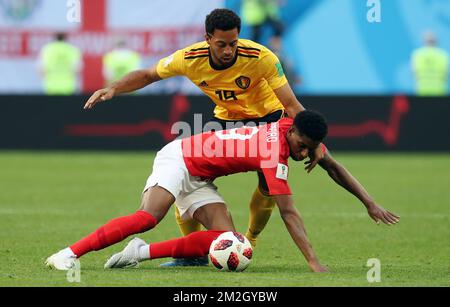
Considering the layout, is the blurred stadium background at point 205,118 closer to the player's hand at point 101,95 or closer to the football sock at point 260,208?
the football sock at point 260,208

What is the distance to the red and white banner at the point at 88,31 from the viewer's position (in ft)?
78.2

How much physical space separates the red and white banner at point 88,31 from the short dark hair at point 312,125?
16450mm

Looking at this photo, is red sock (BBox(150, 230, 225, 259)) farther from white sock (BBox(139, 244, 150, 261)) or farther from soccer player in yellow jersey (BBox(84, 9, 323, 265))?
soccer player in yellow jersey (BBox(84, 9, 323, 265))

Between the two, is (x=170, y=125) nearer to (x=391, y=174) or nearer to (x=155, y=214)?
(x=391, y=174)

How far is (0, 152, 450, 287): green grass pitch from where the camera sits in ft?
24.1

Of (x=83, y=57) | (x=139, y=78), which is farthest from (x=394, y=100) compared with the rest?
(x=139, y=78)

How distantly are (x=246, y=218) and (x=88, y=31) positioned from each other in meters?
13.1

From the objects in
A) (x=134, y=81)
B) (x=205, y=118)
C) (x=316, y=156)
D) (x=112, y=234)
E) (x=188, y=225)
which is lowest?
(x=205, y=118)

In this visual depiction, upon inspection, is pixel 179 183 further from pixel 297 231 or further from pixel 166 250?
pixel 297 231

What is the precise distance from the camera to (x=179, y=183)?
8.03 meters

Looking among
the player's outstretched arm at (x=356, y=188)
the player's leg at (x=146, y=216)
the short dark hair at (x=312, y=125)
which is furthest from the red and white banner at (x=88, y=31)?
the short dark hair at (x=312, y=125)

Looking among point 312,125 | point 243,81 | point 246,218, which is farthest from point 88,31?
point 312,125

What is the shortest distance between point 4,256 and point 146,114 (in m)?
11.7

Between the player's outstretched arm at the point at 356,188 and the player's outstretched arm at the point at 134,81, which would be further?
the player's outstretched arm at the point at 134,81
